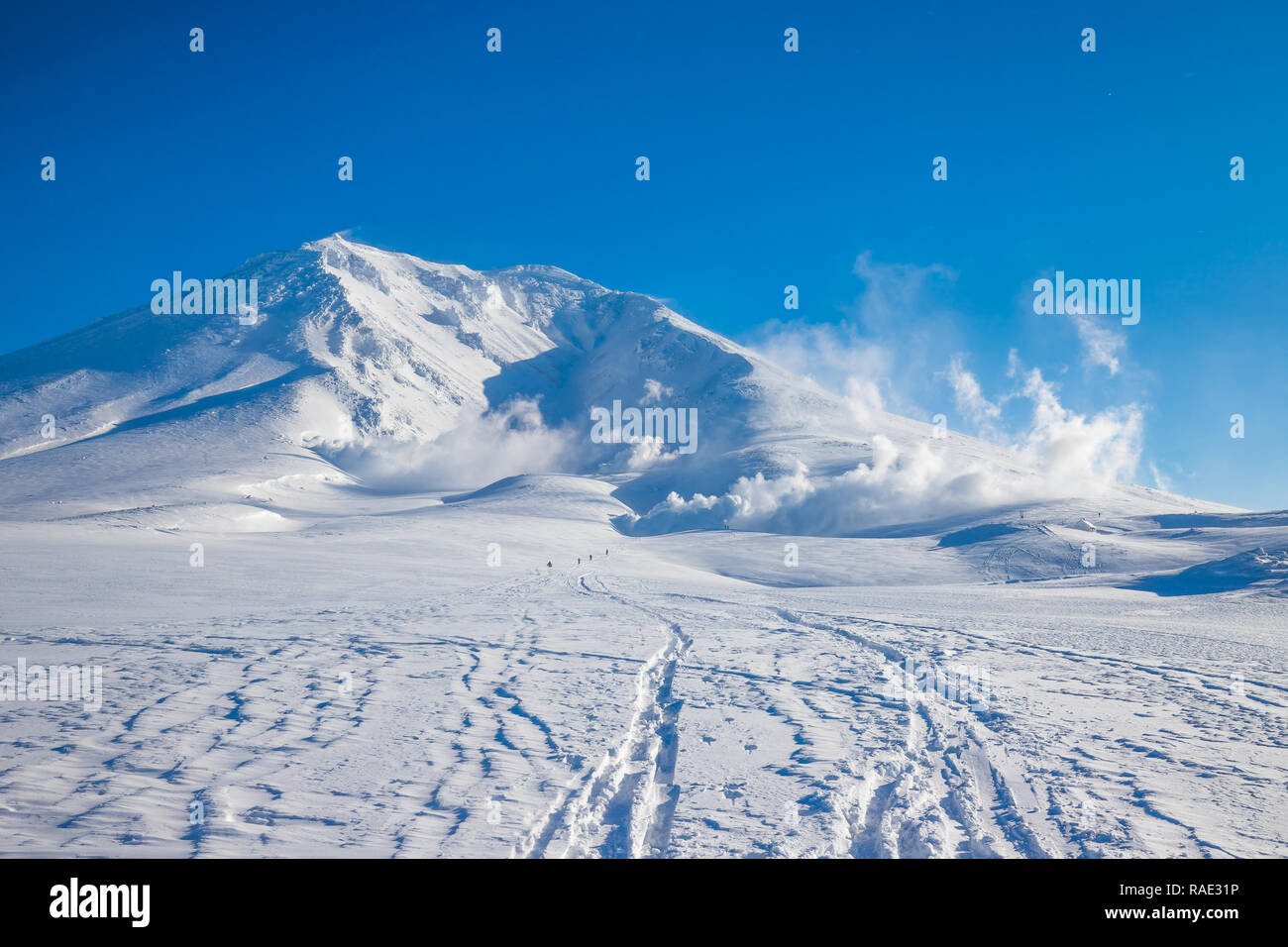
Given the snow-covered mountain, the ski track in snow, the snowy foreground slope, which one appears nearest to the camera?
the ski track in snow

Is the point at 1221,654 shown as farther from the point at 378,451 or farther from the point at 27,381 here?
the point at 27,381

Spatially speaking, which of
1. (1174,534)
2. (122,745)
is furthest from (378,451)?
(122,745)

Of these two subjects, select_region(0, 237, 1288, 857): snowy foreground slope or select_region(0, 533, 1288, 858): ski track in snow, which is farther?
select_region(0, 237, 1288, 857): snowy foreground slope

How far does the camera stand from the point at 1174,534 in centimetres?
5853

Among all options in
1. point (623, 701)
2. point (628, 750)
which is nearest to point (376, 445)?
point (623, 701)

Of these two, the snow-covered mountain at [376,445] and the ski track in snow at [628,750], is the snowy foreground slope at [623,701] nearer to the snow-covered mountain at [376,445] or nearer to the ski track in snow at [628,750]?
the ski track in snow at [628,750]

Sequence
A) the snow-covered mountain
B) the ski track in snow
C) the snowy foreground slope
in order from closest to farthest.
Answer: the ski track in snow < the snowy foreground slope < the snow-covered mountain

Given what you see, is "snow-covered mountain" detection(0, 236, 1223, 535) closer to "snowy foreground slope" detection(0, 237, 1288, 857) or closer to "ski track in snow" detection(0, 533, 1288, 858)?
"snowy foreground slope" detection(0, 237, 1288, 857)

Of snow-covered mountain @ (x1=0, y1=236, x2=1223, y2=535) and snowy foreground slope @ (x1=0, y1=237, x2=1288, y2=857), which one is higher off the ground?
snow-covered mountain @ (x1=0, y1=236, x2=1223, y2=535)

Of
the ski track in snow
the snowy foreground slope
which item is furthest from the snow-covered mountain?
the ski track in snow

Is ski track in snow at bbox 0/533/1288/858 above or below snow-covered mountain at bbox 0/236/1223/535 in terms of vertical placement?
below

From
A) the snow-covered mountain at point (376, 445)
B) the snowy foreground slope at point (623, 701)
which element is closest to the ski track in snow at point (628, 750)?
the snowy foreground slope at point (623, 701)

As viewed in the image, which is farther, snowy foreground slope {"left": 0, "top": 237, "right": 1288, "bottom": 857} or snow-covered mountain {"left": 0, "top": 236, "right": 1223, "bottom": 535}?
snow-covered mountain {"left": 0, "top": 236, "right": 1223, "bottom": 535}
